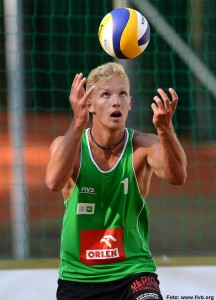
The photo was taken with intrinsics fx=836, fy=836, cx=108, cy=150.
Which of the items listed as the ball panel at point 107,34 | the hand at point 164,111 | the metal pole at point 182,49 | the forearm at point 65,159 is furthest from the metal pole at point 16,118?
the hand at point 164,111

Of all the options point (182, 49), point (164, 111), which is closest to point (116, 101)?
point (164, 111)

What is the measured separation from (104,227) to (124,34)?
1165 millimetres

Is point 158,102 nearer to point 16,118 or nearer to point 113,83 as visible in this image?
point 113,83

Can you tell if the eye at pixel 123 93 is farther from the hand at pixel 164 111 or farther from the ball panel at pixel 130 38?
the hand at pixel 164 111

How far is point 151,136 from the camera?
5.04 m

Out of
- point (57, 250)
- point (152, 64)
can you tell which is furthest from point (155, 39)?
point (57, 250)

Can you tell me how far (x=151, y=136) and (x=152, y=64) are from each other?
3.49 meters

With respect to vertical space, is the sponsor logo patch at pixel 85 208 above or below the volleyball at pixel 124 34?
below

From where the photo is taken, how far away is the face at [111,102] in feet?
15.7

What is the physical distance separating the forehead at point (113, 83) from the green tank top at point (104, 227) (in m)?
0.44

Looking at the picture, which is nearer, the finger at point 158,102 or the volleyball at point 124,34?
the finger at point 158,102

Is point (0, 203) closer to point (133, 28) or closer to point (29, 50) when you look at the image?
point (29, 50)

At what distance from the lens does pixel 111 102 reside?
4816 mm

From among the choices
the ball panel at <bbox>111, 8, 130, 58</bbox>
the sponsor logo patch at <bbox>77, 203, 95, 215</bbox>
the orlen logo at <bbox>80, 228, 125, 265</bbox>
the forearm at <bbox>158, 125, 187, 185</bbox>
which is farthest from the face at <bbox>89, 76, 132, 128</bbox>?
the orlen logo at <bbox>80, 228, 125, 265</bbox>
